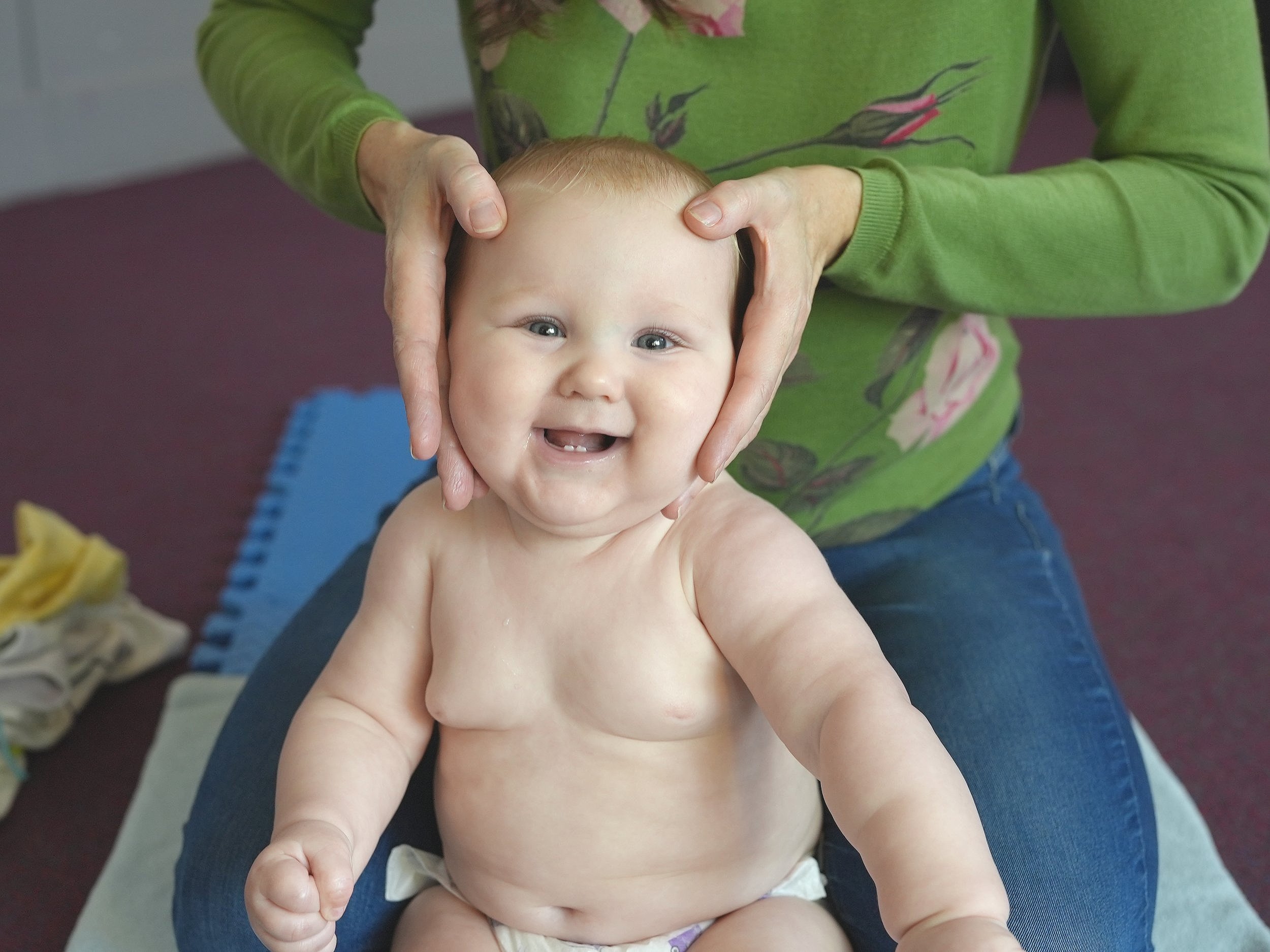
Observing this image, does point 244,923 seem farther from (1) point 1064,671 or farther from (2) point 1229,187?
(2) point 1229,187

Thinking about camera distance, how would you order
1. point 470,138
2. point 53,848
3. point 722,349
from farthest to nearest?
point 470,138 < point 53,848 < point 722,349

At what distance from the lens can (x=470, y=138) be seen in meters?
2.93

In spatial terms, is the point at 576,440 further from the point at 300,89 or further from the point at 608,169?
the point at 300,89

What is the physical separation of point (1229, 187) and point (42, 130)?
244 centimetres

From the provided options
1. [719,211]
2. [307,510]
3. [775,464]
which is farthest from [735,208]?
[307,510]

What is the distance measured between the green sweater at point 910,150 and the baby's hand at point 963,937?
404 mm

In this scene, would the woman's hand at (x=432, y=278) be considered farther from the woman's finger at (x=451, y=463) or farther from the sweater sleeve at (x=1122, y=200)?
the sweater sleeve at (x=1122, y=200)

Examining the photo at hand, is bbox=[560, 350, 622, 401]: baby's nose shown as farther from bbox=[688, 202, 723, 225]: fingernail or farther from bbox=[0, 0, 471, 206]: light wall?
bbox=[0, 0, 471, 206]: light wall

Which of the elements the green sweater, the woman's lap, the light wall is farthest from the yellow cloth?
the light wall

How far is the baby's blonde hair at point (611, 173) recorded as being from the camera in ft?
2.38

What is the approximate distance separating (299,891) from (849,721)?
30 centimetres

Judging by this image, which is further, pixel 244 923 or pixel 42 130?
pixel 42 130

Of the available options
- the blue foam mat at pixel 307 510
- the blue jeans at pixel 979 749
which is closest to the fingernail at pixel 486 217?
the blue jeans at pixel 979 749

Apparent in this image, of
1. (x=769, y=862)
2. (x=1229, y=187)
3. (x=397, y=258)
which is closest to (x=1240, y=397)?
Answer: (x=1229, y=187)
